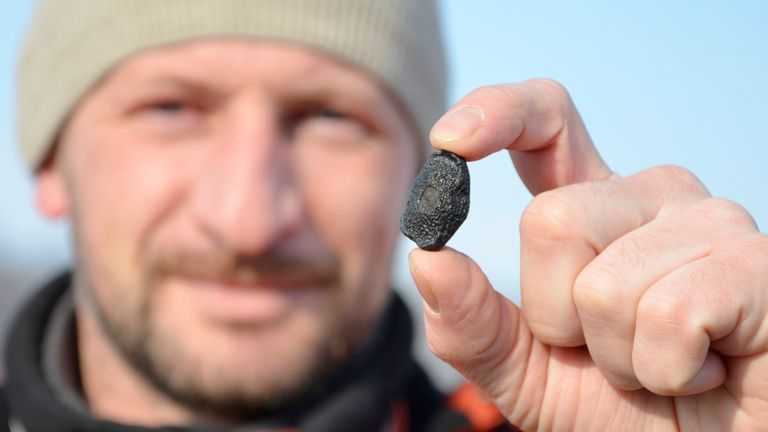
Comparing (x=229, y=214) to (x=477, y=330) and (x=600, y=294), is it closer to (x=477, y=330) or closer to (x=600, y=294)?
(x=477, y=330)

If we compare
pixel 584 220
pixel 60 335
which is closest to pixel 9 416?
pixel 60 335

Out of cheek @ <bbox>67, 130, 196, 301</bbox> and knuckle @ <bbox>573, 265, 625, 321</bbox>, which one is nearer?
knuckle @ <bbox>573, 265, 625, 321</bbox>

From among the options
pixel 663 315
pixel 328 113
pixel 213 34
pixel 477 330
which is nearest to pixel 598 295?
pixel 663 315

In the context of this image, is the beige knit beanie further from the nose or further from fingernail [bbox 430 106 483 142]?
fingernail [bbox 430 106 483 142]

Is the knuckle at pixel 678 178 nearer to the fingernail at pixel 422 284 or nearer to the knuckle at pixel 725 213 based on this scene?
the knuckle at pixel 725 213

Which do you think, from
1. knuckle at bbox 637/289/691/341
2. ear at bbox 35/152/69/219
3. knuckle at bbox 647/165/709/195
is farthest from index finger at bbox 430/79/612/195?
ear at bbox 35/152/69/219

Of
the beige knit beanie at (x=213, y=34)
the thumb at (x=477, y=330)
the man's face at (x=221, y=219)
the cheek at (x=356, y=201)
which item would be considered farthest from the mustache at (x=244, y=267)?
the thumb at (x=477, y=330)

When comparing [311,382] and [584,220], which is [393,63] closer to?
[311,382]

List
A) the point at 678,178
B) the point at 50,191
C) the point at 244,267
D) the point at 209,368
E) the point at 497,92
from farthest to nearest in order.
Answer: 1. the point at 50,191
2. the point at 209,368
3. the point at 244,267
4. the point at 678,178
5. the point at 497,92
